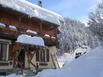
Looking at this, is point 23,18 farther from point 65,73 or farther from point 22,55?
point 65,73

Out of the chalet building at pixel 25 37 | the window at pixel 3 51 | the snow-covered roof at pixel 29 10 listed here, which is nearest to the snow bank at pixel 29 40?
the chalet building at pixel 25 37

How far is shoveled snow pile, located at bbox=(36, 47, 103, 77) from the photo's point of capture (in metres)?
9.53

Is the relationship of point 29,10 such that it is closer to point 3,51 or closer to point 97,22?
point 3,51

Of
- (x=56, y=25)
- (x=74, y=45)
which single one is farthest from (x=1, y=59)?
(x=74, y=45)

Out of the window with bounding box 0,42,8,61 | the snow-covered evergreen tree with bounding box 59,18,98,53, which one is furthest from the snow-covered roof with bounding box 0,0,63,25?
the snow-covered evergreen tree with bounding box 59,18,98,53

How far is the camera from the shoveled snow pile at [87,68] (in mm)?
9532

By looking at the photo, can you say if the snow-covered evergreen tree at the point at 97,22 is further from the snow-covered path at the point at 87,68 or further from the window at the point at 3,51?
the window at the point at 3,51

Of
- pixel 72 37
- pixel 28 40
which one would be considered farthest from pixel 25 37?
pixel 72 37

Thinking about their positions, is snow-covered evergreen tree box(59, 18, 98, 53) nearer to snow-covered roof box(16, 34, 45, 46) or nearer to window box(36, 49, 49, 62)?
window box(36, 49, 49, 62)

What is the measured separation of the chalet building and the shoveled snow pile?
619cm

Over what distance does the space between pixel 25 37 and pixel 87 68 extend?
24.9ft

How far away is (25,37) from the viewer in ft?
54.6

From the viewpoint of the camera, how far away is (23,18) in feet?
66.5

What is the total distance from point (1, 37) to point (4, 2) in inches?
109
